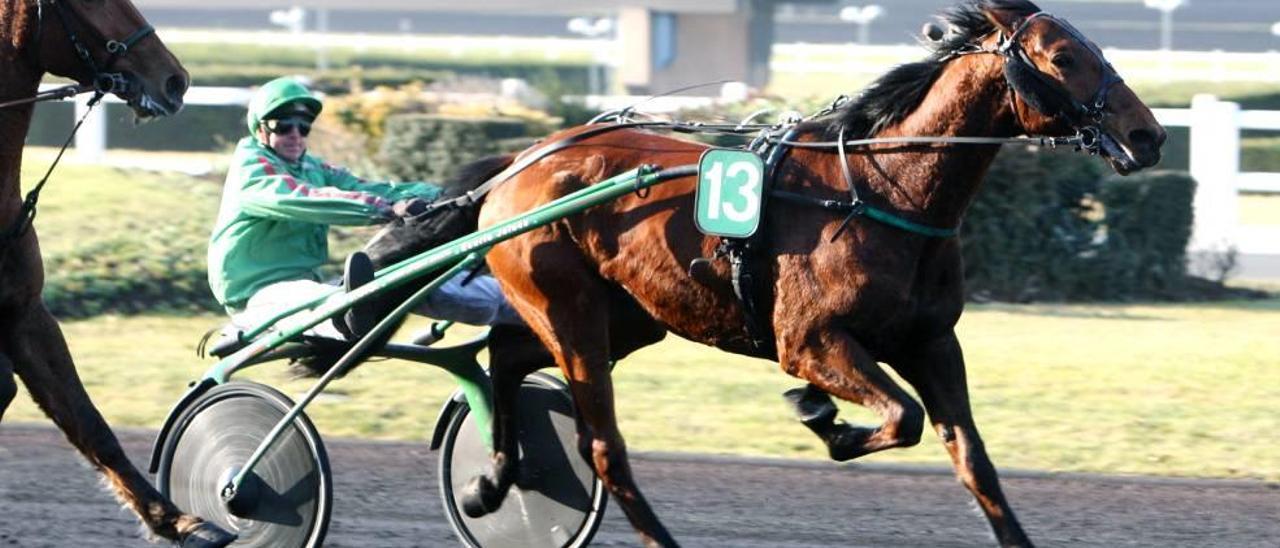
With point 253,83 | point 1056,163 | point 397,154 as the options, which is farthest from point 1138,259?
point 253,83

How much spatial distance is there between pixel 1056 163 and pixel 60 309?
17.8ft

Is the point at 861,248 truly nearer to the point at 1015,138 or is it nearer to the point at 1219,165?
the point at 1015,138

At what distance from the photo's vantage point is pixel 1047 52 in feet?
15.3

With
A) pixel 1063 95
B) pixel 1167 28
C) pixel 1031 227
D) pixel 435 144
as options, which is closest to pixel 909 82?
pixel 1063 95

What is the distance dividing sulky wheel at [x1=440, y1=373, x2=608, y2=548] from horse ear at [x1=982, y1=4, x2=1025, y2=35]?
5.34 feet

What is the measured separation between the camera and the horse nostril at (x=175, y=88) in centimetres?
494

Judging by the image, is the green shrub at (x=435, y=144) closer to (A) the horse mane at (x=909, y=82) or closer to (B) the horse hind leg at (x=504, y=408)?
(B) the horse hind leg at (x=504, y=408)

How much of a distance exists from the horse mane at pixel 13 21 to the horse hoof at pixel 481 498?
1.67 m

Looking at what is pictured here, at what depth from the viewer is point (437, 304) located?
5473mm

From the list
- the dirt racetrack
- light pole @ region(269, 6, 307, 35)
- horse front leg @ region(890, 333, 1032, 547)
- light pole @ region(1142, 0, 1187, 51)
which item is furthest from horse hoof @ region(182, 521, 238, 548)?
light pole @ region(1142, 0, 1187, 51)

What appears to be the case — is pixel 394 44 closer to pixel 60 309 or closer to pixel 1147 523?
pixel 60 309

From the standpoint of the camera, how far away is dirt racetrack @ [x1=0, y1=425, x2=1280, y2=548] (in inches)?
226

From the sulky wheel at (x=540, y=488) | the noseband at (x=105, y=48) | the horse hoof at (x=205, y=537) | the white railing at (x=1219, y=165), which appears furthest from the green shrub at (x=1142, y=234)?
the noseband at (x=105, y=48)

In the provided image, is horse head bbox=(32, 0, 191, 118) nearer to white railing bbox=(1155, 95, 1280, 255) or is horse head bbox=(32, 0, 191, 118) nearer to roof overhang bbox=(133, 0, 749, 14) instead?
white railing bbox=(1155, 95, 1280, 255)
